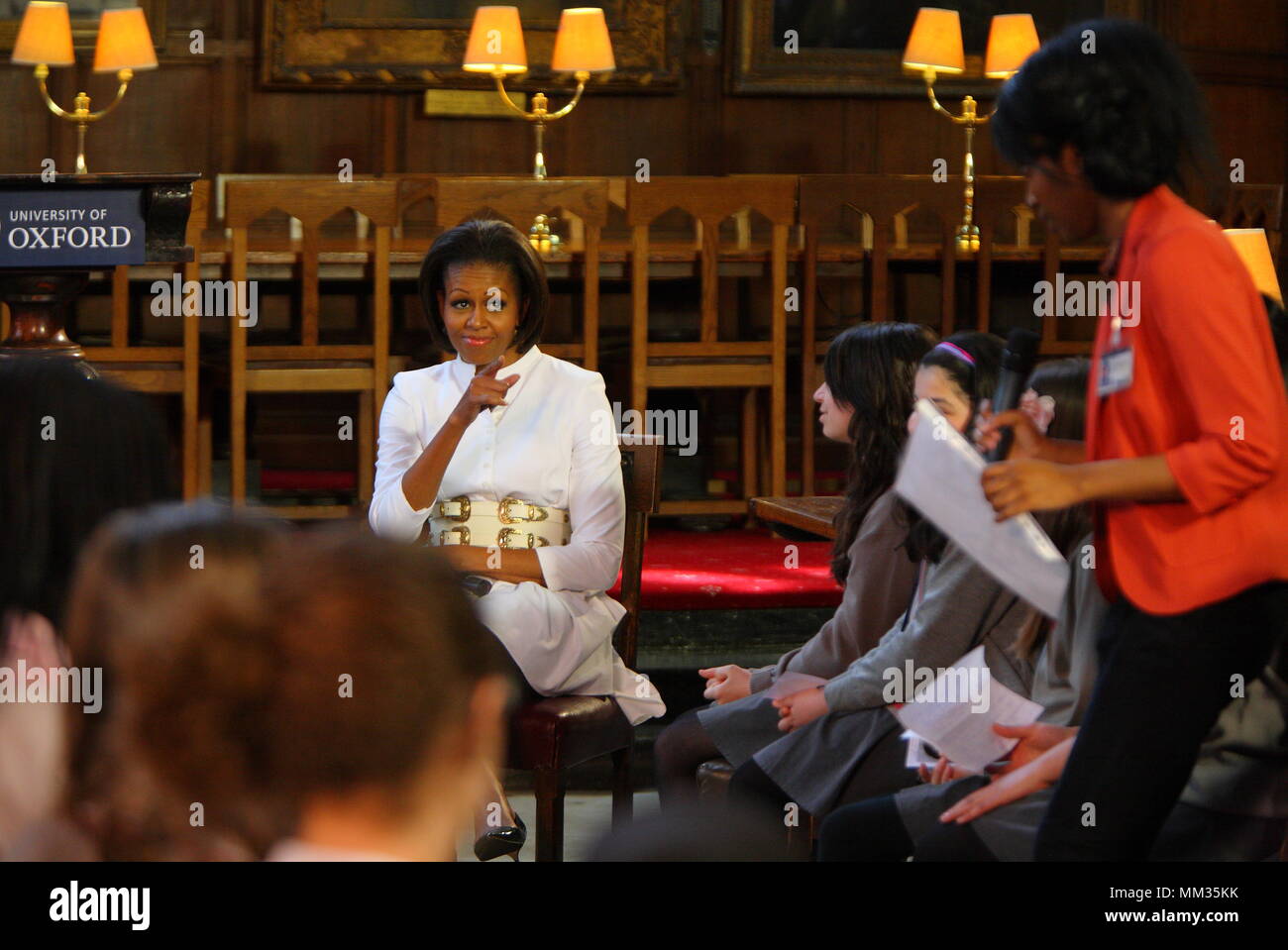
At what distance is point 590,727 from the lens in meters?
2.89

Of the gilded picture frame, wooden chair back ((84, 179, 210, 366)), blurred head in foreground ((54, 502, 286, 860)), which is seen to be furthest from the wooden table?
the gilded picture frame

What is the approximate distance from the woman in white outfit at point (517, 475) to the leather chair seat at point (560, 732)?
0.22ft

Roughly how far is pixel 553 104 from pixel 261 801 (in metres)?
7.04

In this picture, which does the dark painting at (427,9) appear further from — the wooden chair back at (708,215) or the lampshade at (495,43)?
the wooden chair back at (708,215)

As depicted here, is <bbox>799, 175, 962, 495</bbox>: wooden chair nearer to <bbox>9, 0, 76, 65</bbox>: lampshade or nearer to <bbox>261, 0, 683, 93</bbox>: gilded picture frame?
<bbox>261, 0, 683, 93</bbox>: gilded picture frame

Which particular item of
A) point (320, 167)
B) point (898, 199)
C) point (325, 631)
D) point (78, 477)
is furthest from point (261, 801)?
point (320, 167)

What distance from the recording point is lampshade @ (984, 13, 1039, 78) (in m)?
7.15

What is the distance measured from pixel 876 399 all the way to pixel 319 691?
1806 mm

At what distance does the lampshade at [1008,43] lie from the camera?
7.15 meters

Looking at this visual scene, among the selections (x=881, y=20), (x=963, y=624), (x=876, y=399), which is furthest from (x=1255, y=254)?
(x=881, y=20)

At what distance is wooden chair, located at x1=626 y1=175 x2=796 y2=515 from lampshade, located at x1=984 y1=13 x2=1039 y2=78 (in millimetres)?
2082

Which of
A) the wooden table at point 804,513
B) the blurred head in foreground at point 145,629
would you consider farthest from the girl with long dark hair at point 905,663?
the blurred head in foreground at point 145,629

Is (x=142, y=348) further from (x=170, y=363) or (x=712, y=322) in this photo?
(x=712, y=322)

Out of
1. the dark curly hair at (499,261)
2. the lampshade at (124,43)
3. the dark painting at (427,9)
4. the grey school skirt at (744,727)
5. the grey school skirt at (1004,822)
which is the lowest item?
the grey school skirt at (744,727)
